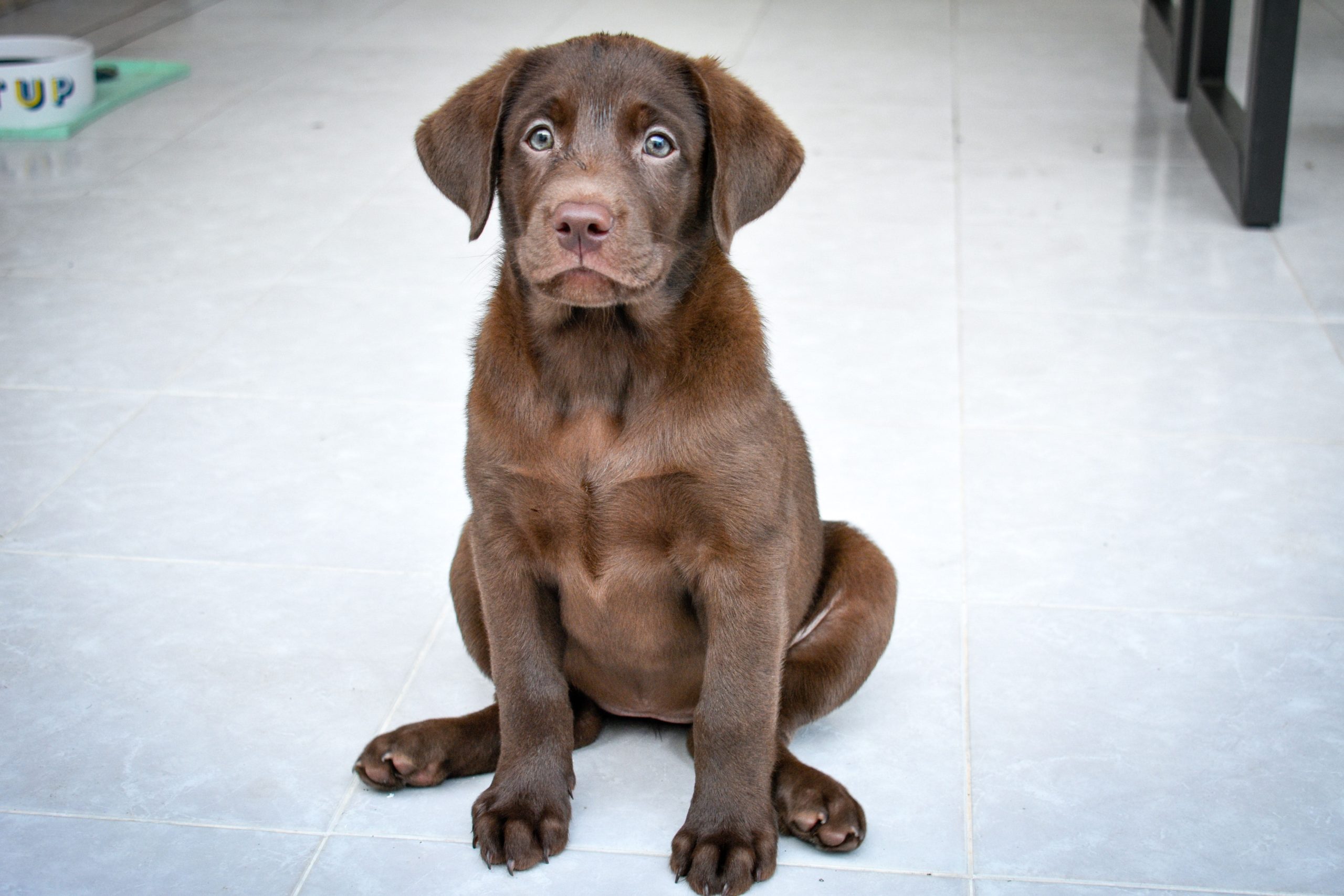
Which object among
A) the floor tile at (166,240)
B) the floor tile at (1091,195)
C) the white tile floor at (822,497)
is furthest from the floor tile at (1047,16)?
the floor tile at (166,240)

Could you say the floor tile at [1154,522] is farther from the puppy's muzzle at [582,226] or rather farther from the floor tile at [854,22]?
the floor tile at [854,22]

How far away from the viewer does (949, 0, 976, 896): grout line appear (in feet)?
7.06

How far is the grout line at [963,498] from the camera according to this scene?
2.15 meters

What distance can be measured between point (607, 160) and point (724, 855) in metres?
0.97

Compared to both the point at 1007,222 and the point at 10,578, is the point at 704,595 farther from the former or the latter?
the point at 1007,222

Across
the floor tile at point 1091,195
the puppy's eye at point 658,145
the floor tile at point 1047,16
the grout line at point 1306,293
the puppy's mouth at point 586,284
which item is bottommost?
the floor tile at point 1047,16

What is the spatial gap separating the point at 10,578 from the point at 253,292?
1665 millimetres

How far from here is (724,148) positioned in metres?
1.99

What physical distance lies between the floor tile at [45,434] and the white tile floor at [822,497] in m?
0.01

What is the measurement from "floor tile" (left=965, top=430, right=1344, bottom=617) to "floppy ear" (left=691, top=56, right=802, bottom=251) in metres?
1.11

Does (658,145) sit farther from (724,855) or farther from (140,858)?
(140,858)

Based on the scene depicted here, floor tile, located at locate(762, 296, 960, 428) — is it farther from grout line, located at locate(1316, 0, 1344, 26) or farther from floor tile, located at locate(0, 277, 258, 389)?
grout line, located at locate(1316, 0, 1344, 26)

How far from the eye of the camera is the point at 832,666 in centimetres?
225

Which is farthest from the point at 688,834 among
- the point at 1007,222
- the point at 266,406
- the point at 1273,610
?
the point at 1007,222
